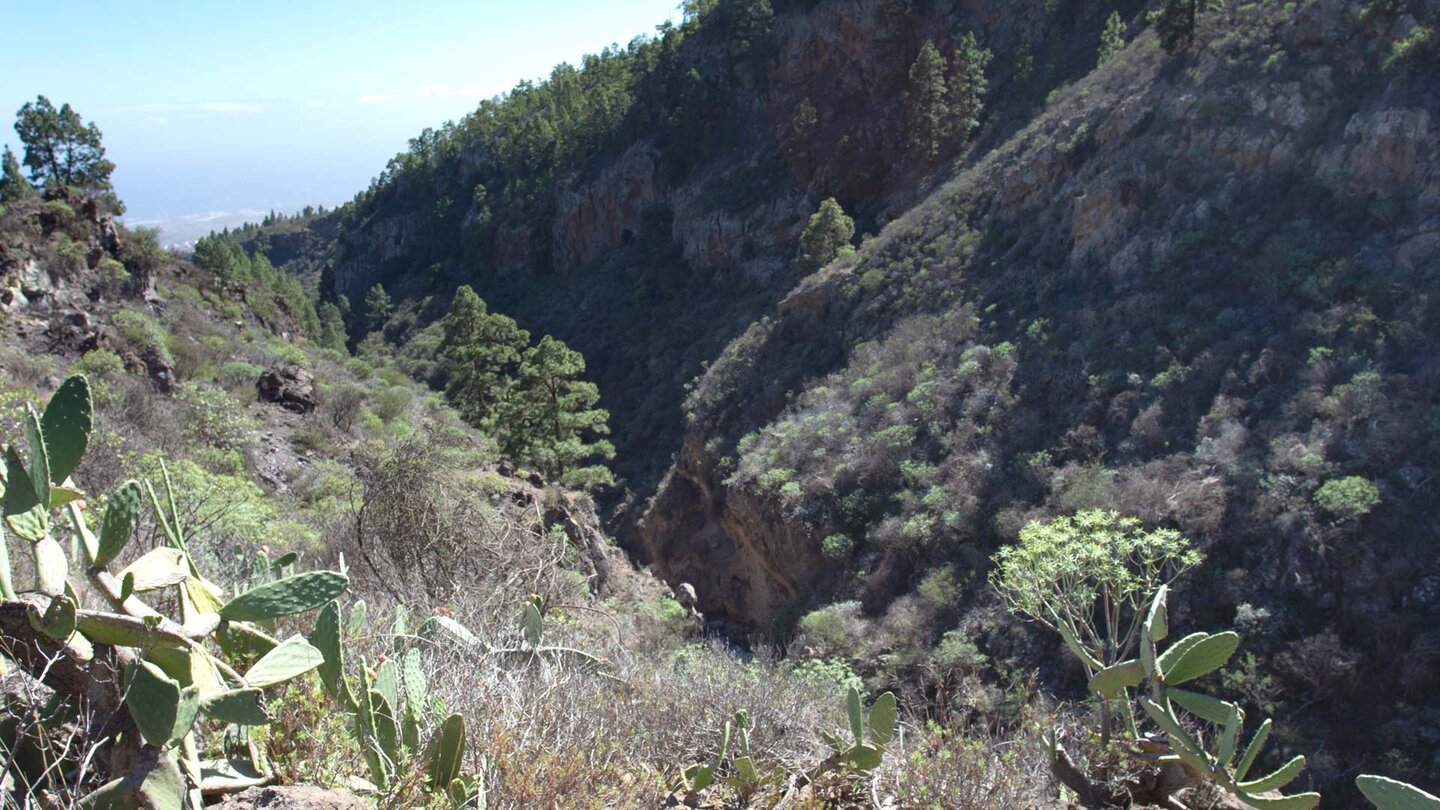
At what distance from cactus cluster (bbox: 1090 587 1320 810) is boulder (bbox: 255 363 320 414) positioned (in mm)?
18724

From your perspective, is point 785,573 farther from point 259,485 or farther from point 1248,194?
point 1248,194

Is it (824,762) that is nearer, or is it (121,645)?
(121,645)

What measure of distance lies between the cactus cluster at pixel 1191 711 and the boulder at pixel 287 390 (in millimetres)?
18724

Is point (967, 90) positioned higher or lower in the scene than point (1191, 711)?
higher

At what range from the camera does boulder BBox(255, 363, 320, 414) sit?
1875 centimetres

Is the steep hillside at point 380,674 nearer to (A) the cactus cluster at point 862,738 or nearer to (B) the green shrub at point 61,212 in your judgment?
(A) the cactus cluster at point 862,738

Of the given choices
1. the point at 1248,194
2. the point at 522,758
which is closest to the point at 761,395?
the point at 1248,194

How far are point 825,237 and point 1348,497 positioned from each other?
19.4 metres

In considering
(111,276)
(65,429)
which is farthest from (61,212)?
(65,429)

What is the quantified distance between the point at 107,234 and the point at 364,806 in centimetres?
2643

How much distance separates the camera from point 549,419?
20.0 metres

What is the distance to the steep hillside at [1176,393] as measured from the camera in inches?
396

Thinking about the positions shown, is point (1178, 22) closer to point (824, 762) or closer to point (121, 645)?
point (824, 762)

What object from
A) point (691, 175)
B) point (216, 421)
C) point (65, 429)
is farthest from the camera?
point (691, 175)
